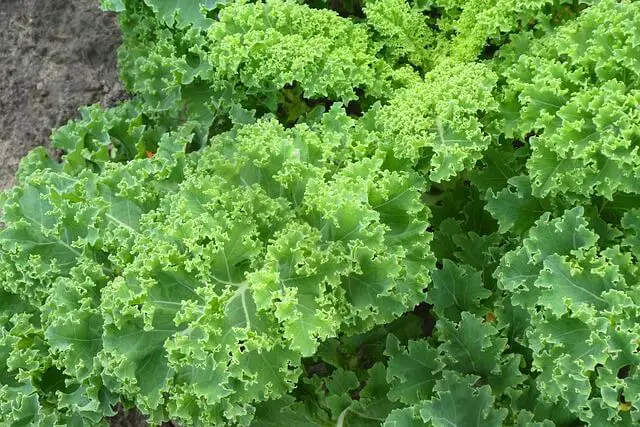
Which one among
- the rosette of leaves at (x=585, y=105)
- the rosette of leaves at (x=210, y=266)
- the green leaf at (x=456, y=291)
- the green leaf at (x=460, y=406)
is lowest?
the green leaf at (x=460, y=406)

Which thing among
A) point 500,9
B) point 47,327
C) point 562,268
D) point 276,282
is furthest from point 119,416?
point 500,9

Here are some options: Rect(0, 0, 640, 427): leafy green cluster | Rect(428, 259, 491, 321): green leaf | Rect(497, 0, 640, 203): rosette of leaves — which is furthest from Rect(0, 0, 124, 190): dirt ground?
Rect(497, 0, 640, 203): rosette of leaves

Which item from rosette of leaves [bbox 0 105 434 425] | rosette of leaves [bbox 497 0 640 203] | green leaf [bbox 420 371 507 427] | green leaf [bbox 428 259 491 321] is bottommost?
green leaf [bbox 420 371 507 427]

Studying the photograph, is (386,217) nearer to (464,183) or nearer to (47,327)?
(464,183)

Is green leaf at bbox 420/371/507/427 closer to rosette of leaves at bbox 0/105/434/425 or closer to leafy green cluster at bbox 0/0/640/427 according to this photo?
leafy green cluster at bbox 0/0/640/427

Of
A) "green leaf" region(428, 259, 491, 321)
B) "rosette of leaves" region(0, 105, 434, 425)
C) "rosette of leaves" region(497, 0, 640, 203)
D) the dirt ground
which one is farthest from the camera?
the dirt ground

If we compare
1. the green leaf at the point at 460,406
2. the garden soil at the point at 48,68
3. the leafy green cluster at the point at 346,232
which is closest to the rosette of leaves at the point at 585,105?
the leafy green cluster at the point at 346,232

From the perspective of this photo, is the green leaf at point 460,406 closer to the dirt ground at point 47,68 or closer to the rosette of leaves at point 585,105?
the rosette of leaves at point 585,105
